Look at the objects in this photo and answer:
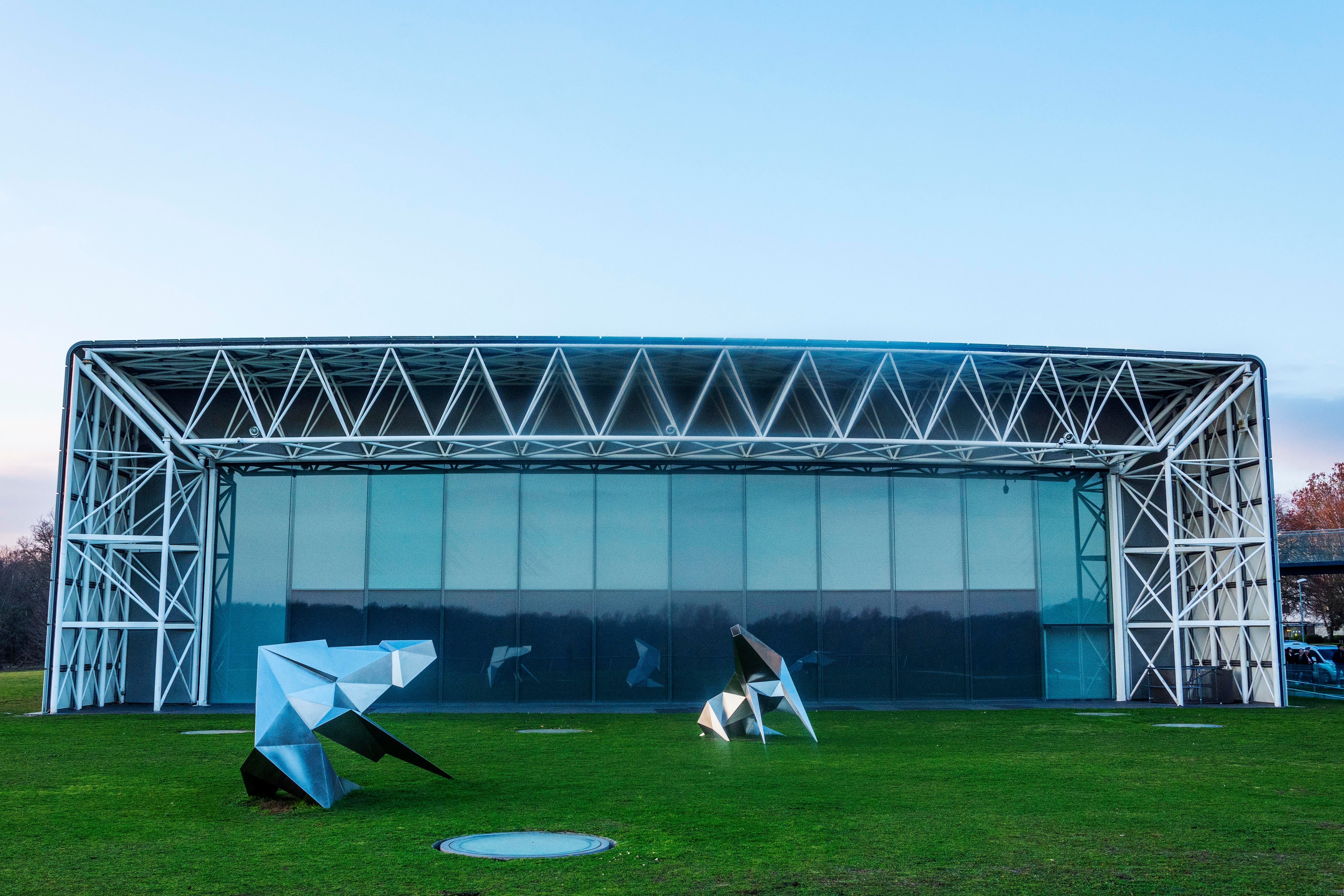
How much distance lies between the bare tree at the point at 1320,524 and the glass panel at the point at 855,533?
159ft

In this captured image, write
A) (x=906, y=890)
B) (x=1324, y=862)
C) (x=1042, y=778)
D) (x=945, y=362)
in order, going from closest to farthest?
(x=906, y=890)
(x=1324, y=862)
(x=1042, y=778)
(x=945, y=362)

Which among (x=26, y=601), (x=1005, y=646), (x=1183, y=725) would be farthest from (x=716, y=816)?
(x=26, y=601)

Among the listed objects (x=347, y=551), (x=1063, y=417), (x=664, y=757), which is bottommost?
(x=664, y=757)

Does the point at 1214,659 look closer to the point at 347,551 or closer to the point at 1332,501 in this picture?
the point at 347,551

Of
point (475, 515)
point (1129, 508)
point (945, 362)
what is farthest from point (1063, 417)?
point (475, 515)

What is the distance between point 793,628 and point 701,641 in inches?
94.9

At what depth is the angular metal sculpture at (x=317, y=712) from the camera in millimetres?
11695

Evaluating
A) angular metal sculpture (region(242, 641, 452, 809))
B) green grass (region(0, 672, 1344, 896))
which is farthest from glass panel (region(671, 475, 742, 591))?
angular metal sculpture (region(242, 641, 452, 809))

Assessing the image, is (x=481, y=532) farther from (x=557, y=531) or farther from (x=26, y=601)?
(x=26, y=601)

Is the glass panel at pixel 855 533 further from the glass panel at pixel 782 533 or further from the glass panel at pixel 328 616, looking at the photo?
the glass panel at pixel 328 616

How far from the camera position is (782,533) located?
2931cm

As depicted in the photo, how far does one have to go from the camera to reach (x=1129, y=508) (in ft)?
99.1

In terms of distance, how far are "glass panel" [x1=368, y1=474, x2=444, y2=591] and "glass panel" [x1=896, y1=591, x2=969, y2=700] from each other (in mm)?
12137

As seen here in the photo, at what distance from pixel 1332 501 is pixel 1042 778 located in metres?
69.7
